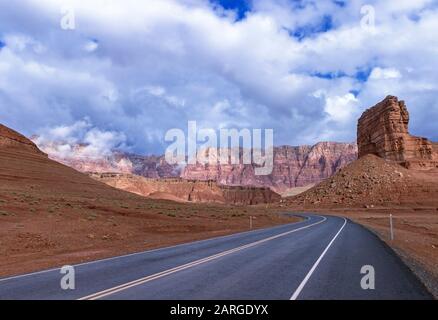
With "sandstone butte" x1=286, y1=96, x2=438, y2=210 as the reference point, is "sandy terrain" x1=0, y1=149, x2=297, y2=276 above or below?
below

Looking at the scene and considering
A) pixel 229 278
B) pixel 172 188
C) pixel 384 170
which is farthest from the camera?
pixel 172 188

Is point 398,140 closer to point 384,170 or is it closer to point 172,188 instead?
point 384,170

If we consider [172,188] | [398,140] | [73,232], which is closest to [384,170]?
[398,140]

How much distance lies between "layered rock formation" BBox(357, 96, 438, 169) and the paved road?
10710 centimetres

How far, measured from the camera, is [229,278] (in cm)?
1124

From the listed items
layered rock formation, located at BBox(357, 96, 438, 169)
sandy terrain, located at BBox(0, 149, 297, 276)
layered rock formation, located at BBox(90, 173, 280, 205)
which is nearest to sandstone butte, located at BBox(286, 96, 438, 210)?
layered rock formation, located at BBox(357, 96, 438, 169)

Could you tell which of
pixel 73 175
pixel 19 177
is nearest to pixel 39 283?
pixel 19 177

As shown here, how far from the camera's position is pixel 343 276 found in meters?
11.6

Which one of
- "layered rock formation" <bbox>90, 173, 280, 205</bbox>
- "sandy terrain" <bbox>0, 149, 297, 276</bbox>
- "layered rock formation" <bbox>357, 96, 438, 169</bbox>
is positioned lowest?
"sandy terrain" <bbox>0, 149, 297, 276</bbox>

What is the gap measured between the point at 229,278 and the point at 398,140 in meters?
115

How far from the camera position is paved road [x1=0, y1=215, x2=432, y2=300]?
9273mm

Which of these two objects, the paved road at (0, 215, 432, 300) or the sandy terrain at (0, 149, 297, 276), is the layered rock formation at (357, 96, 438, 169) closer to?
the sandy terrain at (0, 149, 297, 276)
